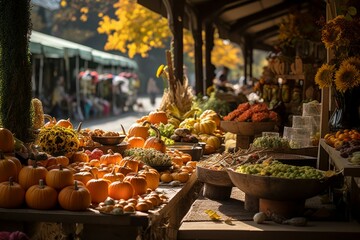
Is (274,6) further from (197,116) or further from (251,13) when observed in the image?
(197,116)

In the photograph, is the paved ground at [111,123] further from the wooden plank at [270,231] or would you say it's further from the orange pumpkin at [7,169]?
the wooden plank at [270,231]

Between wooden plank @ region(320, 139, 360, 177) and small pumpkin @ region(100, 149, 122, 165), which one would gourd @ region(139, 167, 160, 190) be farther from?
wooden plank @ region(320, 139, 360, 177)

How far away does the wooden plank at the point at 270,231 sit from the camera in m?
4.15

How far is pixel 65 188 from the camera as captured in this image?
4.69 m

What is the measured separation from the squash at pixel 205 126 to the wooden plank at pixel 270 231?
494cm

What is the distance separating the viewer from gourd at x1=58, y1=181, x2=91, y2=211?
15.1ft

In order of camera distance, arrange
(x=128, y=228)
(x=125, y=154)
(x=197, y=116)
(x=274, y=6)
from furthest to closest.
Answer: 1. (x=274, y=6)
2. (x=197, y=116)
3. (x=125, y=154)
4. (x=128, y=228)

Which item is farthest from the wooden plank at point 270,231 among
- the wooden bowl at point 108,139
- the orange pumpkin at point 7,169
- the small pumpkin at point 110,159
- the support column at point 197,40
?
the support column at point 197,40

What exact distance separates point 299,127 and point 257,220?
9.51 ft

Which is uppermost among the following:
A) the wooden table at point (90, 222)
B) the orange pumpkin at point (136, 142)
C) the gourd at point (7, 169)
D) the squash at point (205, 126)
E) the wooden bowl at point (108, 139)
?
the squash at point (205, 126)

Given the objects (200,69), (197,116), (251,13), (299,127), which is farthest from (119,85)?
(299,127)

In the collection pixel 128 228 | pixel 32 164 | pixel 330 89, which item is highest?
pixel 330 89

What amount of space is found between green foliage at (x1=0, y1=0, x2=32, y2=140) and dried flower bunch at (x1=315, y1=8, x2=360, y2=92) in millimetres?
2776

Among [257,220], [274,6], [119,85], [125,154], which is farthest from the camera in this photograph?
[119,85]
